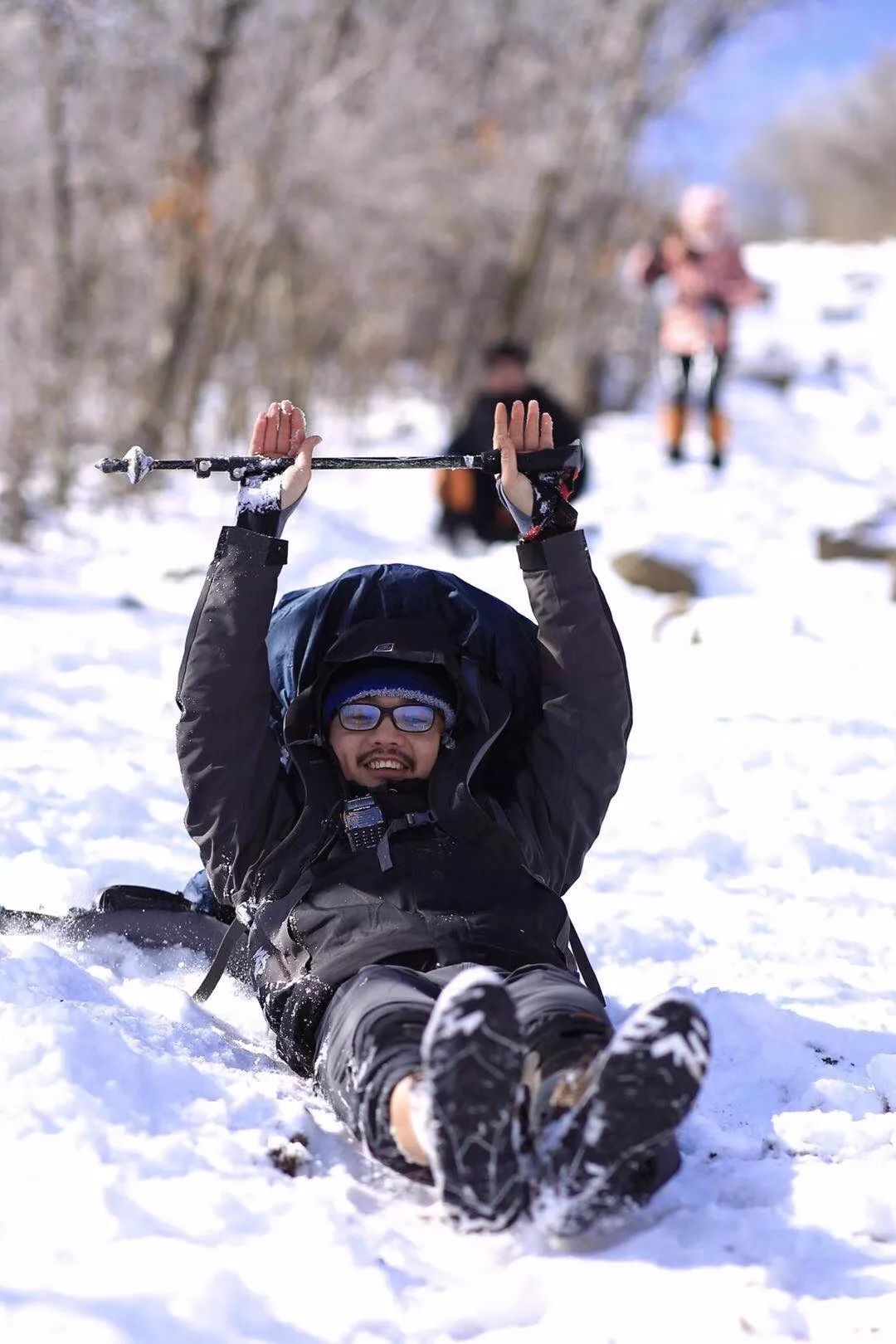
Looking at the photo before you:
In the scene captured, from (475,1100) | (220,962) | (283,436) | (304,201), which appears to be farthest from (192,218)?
(475,1100)

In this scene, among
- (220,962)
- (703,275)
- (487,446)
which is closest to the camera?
(220,962)

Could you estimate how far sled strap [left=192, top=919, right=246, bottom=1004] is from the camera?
2758mm

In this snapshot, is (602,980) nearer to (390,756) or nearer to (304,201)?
(390,756)

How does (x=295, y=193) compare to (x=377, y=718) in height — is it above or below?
above

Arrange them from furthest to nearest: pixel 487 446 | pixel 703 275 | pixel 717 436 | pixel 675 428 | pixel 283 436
A: pixel 675 428
pixel 717 436
pixel 703 275
pixel 487 446
pixel 283 436

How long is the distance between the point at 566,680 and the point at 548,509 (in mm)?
349

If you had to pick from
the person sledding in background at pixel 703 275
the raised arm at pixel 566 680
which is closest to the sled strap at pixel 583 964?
the raised arm at pixel 566 680

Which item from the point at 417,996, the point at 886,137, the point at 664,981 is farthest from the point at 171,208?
the point at 886,137

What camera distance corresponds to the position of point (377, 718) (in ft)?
9.20

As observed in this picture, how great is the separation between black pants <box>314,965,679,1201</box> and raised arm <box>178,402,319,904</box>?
0.45 metres

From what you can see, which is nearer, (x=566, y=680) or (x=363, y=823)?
(x=363, y=823)

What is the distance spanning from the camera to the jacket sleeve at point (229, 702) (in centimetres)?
267

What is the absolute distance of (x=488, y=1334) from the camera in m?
1.76

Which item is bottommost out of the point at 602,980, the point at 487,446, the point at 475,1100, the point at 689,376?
the point at 602,980
